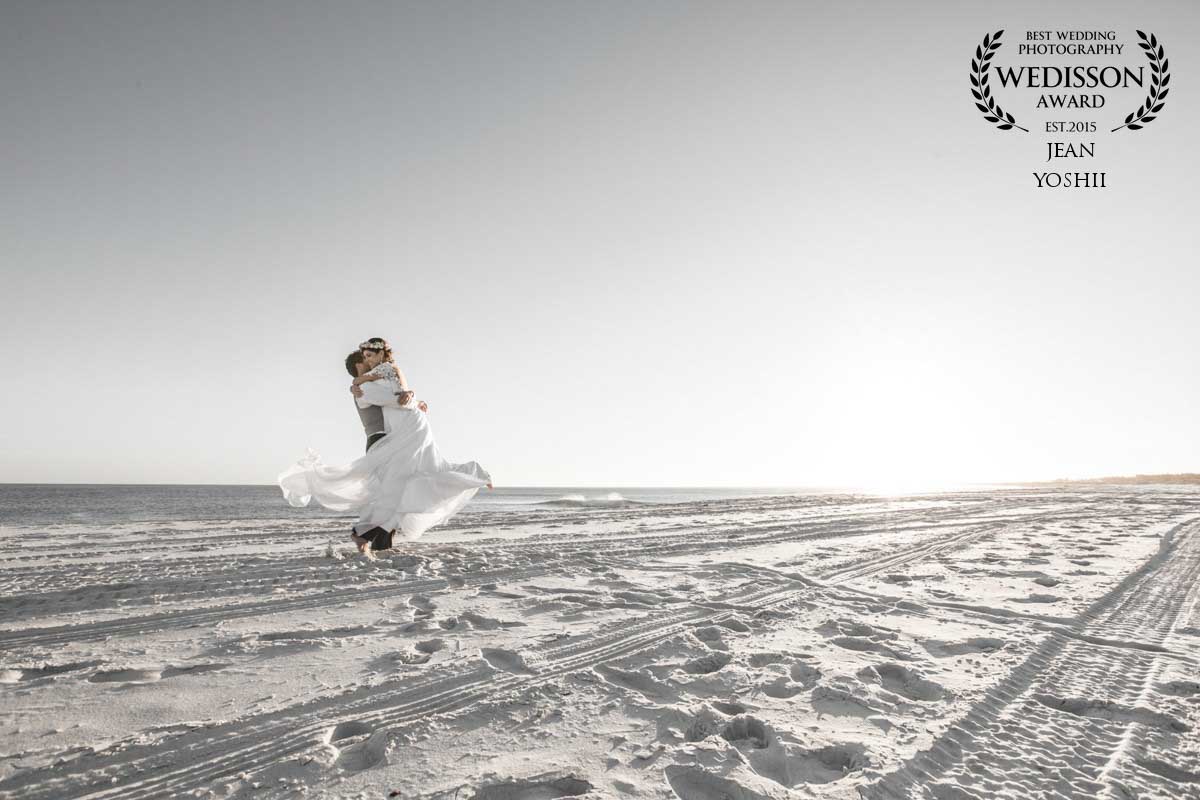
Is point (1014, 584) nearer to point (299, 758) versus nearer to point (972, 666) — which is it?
point (972, 666)

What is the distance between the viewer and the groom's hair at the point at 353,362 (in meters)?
6.77

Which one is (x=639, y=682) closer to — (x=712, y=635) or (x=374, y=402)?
(x=712, y=635)

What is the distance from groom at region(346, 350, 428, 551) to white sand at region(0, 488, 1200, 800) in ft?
1.86

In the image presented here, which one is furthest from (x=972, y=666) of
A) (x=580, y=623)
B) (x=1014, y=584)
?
(x=1014, y=584)

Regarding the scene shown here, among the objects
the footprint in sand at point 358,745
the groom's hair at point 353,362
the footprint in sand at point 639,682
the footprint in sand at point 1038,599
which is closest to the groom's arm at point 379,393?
the groom's hair at point 353,362

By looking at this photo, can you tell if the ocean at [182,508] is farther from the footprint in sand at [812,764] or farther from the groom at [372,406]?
the footprint in sand at [812,764]

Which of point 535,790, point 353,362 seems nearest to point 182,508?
point 353,362

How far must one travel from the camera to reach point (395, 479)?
6.31 m

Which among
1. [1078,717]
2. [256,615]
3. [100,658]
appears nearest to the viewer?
[1078,717]

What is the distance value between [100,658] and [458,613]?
1891 millimetres

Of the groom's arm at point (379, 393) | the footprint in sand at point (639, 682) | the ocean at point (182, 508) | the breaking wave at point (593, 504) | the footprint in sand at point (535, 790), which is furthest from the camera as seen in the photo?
the breaking wave at point (593, 504)

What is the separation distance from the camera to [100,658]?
280cm

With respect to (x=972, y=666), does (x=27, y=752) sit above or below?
above

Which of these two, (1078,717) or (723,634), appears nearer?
(1078,717)
